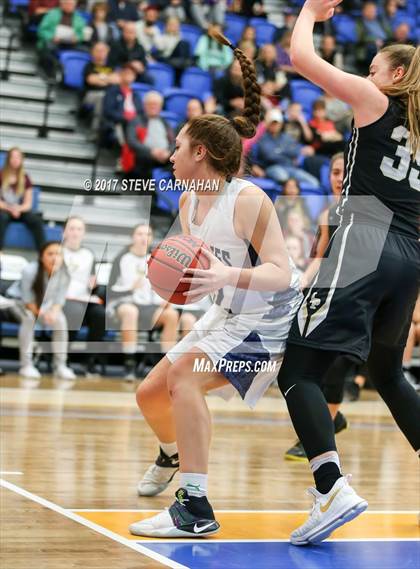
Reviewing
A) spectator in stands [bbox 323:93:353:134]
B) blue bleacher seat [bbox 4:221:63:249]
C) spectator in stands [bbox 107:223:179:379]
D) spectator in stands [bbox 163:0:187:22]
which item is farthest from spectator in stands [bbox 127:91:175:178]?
spectator in stands [bbox 163:0:187:22]

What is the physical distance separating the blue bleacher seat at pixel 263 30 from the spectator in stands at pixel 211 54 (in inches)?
45.4

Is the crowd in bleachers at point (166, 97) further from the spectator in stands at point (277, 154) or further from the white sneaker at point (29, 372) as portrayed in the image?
the white sneaker at point (29, 372)

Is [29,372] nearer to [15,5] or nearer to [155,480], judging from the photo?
[155,480]

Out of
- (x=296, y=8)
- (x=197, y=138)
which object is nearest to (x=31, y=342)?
(x=197, y=138)

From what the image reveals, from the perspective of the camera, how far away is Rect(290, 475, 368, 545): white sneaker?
351 cm

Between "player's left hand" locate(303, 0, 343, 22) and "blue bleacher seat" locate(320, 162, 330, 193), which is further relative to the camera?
"blue bleacher seat" locate(320, 162, 330, 193)

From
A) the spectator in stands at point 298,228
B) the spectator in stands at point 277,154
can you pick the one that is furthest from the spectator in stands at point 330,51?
the spectator in stands at point 298,228

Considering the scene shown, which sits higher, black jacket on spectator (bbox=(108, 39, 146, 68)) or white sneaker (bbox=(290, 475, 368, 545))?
white sneaker (bbox=(290, 475, 368, 545))

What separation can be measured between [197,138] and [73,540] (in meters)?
1.48

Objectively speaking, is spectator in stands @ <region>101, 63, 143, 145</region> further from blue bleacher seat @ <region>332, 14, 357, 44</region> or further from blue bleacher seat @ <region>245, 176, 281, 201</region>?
blue bleacher seat @ <region>332, 14, 357, 44</region>

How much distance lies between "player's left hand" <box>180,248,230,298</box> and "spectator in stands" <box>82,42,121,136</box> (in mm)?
7929

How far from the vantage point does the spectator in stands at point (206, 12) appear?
14.1 metres

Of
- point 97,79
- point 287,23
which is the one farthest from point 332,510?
point 287,23

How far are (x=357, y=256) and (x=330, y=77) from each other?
616 mm
